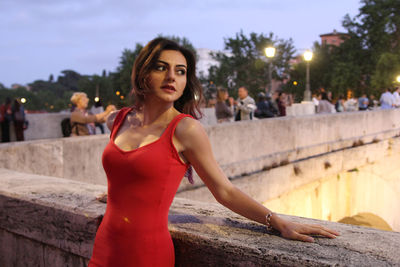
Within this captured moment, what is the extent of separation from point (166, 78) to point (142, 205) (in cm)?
58

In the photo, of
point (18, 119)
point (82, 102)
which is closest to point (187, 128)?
point (82, 102)

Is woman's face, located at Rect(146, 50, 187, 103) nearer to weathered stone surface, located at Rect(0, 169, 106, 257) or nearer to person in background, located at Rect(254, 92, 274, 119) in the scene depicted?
weathered stone surface, located at Rect(0, 169, 106, 257)

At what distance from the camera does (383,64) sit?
1570 inches

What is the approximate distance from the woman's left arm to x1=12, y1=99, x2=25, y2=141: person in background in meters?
9.84

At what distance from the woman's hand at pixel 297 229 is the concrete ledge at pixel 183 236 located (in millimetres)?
36

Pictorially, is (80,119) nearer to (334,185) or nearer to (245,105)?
(245,105)

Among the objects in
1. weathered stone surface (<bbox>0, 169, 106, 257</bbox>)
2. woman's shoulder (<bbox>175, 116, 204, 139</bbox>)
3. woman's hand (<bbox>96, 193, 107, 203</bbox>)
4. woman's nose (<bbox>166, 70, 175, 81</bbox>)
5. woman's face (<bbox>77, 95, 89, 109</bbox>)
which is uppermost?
woman's nose (<bbox>166, 70, 175, 81</bbox>)

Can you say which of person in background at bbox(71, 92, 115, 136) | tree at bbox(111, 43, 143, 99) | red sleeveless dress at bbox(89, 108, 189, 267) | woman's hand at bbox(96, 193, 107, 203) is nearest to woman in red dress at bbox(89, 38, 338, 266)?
red sleeveless dress at bbox(89, 108, 189, 267)

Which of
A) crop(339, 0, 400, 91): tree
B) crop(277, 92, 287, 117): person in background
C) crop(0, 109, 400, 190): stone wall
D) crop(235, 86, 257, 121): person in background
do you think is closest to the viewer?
crop(0, 109, 400, 190): stone wall

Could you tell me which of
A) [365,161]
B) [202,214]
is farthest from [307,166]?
[202,214]

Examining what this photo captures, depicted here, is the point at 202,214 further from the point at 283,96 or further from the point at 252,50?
the point at 252,50

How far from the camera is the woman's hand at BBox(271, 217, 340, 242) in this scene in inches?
74.8

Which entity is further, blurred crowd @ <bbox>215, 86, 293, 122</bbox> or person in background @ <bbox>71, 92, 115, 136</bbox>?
blurred crowd @ <bbox>215, 86, 293, 122</bbox>

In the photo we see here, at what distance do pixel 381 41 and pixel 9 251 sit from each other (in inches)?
1719
